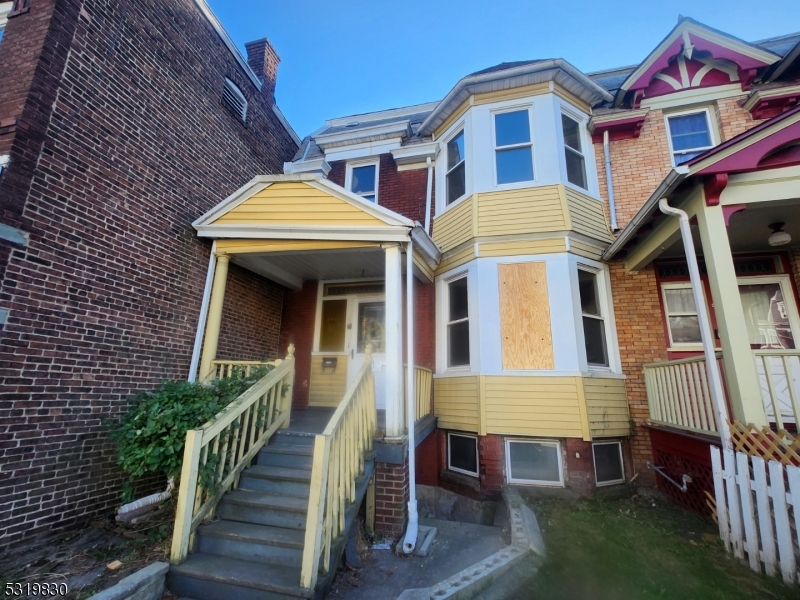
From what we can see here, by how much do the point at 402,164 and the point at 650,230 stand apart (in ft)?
16.8

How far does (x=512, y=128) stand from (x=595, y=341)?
13.8 feet

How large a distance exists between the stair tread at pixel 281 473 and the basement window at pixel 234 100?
6894mm

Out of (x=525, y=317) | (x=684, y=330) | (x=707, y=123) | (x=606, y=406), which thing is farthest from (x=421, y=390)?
(x=707, y=123)

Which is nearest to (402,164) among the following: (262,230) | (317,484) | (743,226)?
(262,230)

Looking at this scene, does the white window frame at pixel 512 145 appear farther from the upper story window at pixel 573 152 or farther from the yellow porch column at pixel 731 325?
the yellow porch column at pixel 731 325

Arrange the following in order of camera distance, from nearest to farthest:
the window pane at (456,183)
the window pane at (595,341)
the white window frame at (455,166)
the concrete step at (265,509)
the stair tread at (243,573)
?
the stair tread at (243,573), the concrete step at (265,509), the window pane at (595,341), the white window frame at (455,166), the window pane at (456,183)

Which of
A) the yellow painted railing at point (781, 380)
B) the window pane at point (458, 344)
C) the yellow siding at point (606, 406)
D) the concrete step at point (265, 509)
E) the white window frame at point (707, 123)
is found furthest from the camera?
the white window frame at point (707, 123)

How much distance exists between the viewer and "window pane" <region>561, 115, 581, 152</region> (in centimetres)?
728

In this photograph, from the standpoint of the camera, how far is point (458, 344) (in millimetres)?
6863

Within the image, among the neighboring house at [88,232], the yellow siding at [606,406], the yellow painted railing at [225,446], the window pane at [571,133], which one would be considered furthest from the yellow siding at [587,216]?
the neighboring house at [88,232]

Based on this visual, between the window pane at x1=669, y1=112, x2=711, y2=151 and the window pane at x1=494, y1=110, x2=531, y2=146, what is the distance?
282 centimetres

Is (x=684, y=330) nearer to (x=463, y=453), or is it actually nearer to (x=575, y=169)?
(x=575, y=169)

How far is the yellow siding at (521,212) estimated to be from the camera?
6410 millimetres

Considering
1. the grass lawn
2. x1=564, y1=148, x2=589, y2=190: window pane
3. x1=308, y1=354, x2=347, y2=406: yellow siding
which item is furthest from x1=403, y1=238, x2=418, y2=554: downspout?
x1=564, y1=148, x2=589, y2=190: window pane
